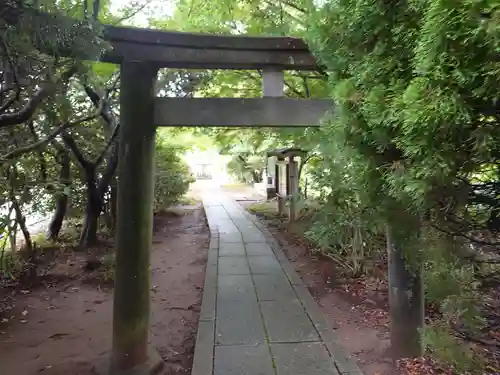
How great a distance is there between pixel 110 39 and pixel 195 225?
9.70 metres

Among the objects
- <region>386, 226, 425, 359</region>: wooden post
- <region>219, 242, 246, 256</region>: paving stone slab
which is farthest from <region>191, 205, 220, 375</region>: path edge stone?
<region>386, 226, 425, 359</region>: wooden post

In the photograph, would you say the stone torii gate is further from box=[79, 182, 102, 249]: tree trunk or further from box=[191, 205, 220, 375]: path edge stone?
box=[79, 182, 102, 249]: tree trunk

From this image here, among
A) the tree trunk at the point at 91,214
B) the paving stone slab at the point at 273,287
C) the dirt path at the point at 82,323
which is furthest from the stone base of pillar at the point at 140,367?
the tree trunk at the point at 91,214

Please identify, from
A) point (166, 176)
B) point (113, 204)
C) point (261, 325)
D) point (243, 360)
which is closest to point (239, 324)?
point (261, 325)

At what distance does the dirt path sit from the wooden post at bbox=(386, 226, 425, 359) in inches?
76.6

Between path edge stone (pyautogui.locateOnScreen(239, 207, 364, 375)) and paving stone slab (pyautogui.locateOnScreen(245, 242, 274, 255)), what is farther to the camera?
paving stone slab (pyautogui.locateOnScreen(245, 242, 274, 255))

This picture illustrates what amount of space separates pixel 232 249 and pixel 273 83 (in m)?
5.35

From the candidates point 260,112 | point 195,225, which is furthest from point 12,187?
point 195,225

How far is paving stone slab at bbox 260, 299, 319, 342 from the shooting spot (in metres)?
3.94

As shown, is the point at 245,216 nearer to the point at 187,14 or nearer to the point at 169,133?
the point at 169,133

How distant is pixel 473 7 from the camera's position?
105 centimetres

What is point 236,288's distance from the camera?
221 inches

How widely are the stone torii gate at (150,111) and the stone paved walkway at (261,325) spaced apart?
803mm

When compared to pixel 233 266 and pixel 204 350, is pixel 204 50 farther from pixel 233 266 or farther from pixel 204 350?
pixel 233 266
